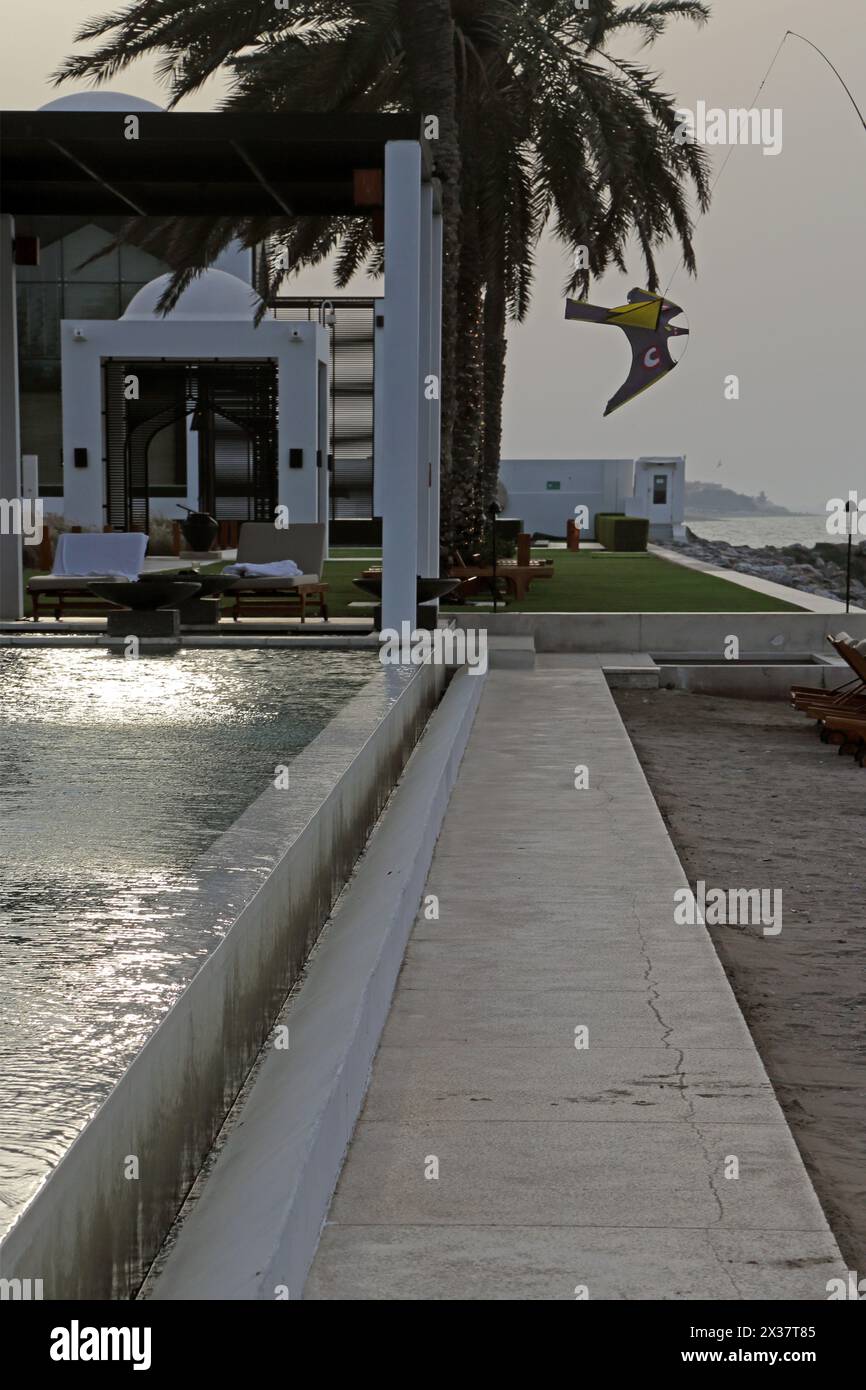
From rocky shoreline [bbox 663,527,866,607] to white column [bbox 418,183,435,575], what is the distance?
2438 cm

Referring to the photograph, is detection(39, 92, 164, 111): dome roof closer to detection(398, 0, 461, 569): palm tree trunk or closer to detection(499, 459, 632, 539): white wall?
detection(398, 0, 461, 569): palm tree trunk

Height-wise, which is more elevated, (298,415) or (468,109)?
(468,109)

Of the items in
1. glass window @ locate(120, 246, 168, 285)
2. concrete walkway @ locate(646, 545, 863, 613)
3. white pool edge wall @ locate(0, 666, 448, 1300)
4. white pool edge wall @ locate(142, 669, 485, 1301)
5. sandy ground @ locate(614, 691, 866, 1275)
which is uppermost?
glass window @ locate(120, 246, 168, 285)

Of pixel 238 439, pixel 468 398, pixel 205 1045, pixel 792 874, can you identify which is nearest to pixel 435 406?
pixel 468 398

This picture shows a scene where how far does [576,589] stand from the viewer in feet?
65.7

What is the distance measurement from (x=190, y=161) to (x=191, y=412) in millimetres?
18376

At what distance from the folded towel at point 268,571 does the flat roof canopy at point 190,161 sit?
3064 mm

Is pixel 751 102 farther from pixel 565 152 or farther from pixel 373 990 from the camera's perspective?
pixel 373 990

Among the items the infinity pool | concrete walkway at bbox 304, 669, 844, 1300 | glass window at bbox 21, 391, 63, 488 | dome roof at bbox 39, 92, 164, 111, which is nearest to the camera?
the infinity pool

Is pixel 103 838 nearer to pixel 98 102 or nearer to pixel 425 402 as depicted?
pixel 425 402

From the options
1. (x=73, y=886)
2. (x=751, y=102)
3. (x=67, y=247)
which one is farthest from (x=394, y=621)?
(x=67, y=247)

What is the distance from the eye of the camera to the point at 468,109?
1992 centimetres

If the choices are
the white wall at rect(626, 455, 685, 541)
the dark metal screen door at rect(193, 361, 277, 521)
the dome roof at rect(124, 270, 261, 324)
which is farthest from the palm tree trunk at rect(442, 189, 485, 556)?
the white wall at rect(626, 455, 685, 541)

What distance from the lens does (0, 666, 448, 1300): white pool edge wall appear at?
103 inches
